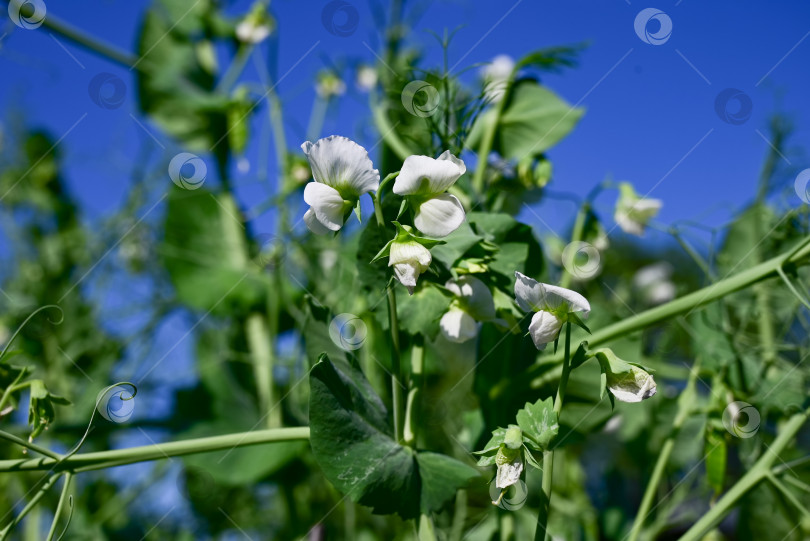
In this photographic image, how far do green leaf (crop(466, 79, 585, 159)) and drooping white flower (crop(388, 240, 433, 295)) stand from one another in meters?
0.28

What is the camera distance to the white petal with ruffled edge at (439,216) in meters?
0.36

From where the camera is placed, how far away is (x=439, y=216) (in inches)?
14.1

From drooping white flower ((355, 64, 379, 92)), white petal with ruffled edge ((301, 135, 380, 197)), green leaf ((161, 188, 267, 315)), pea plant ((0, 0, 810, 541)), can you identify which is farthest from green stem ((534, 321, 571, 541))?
drooping white flower ((355, 64, 379, 92))

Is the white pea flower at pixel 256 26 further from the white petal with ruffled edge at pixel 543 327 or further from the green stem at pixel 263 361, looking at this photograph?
the white petal with ruffled edge at pixel 543 327

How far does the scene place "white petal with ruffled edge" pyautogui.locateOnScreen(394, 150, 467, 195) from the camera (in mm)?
350

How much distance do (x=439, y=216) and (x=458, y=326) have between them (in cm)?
8

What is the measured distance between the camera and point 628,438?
2.70 ft

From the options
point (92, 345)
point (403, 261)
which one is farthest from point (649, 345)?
point (92, 345)

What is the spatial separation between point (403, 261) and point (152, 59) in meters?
0.82

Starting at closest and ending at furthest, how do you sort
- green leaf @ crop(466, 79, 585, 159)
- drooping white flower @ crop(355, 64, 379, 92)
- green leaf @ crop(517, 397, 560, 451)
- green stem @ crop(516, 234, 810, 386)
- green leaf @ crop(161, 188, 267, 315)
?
green leaf @ crop(517, 397, 560, 451) → green stem @ crop(516, 234, 810, 386) → green leaf @ crop(466, 79, 585, 159) → green leaf @ crop(161, 188, 267, 315) → drooping white flower @ crop(355, 64, 379, 92)

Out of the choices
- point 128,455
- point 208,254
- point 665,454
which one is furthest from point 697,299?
point 208,254

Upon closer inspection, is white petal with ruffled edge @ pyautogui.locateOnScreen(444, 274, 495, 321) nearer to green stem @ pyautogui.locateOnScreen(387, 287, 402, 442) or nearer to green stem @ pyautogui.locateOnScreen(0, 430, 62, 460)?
green stem @ pyautogui.locateOnScreen(387, 287, 402, 442)

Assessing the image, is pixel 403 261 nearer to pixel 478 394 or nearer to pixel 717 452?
pixel 478 394

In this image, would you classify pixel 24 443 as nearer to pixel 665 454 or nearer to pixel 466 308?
pixel 466 308
